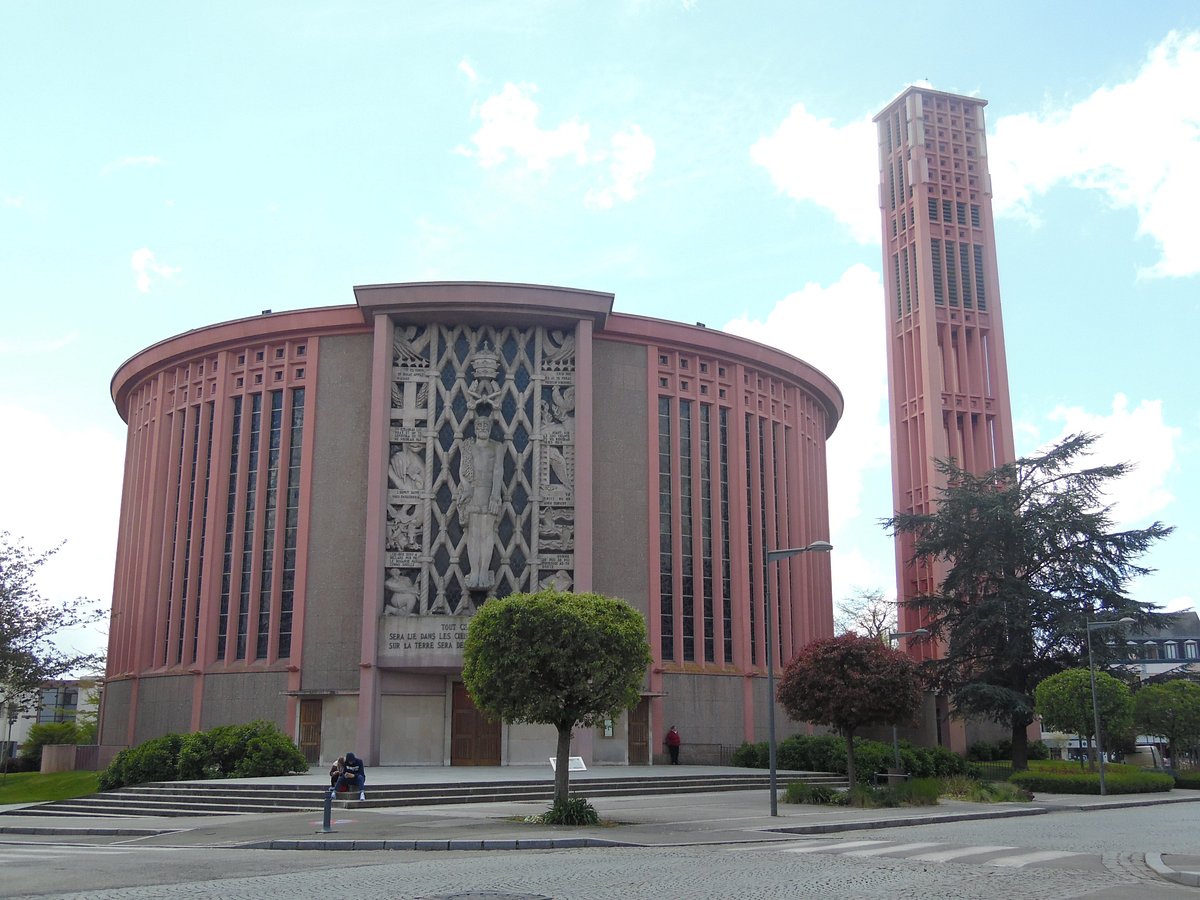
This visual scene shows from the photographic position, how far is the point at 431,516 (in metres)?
39.1

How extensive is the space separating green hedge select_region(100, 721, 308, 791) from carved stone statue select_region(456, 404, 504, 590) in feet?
28.6

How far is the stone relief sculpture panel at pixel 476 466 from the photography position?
38.6m

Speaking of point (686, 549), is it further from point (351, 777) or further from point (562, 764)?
point (562, 764)

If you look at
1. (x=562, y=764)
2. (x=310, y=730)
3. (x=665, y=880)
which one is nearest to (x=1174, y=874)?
(x=665, y=880)


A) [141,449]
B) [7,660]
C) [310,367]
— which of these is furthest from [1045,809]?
[141,449]

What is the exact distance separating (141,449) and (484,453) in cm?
1777

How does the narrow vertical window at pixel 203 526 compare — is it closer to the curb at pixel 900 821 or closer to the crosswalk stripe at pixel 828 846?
the curb at pixel 900 821

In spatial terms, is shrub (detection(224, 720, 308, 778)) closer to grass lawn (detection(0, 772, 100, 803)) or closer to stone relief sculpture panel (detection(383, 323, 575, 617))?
grass lawn (detection(0, 772, 100, 803))

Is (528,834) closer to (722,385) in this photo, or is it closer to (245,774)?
(245,774)

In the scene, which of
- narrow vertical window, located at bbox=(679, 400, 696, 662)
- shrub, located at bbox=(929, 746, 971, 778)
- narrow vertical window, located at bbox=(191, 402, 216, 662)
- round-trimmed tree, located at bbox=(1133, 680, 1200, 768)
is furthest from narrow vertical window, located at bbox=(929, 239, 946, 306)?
narrow vertical window, located at bbox=(191, 402, 216, 662)

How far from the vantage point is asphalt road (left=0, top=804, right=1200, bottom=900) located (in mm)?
12164

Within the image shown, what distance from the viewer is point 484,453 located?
39531mm

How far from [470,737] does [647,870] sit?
25.5 metres

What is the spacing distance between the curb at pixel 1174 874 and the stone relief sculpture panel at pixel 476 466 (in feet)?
84.3
